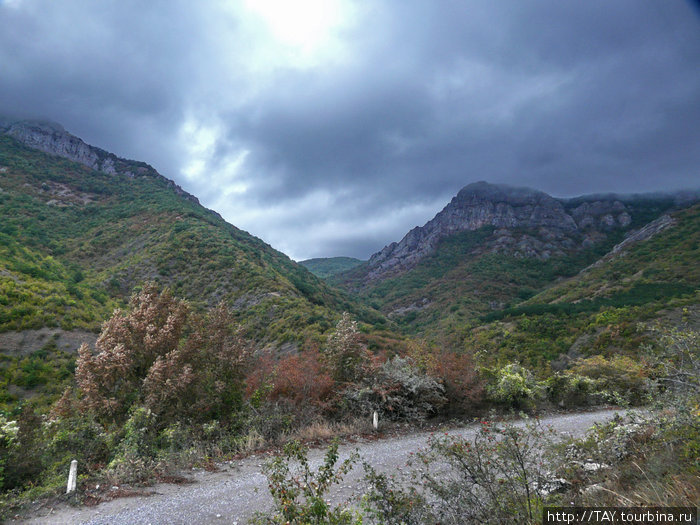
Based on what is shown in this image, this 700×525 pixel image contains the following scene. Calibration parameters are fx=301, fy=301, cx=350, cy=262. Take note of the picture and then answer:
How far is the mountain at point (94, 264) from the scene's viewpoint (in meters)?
20.4

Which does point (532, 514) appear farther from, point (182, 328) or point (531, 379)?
point (531, 379)

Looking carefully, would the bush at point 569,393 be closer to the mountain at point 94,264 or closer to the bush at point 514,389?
the bush at point 514,389

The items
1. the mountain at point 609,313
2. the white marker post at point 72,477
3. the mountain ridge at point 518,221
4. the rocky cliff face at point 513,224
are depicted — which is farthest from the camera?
the mountain ridge at point 518,221

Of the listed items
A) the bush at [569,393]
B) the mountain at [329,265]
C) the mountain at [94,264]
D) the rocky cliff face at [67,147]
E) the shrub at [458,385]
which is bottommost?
the bush at [569,393]

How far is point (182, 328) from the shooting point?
8.68m

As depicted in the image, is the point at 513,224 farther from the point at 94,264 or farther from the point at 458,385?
the point at 94,264

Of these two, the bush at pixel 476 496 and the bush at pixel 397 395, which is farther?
the bush at pixel 397 395

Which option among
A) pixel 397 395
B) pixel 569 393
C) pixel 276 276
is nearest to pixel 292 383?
pixel 397 395

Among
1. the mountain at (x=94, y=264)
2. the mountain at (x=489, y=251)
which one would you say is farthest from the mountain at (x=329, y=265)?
the mountain at (x=94, y=264)

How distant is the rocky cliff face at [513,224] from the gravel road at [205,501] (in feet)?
289

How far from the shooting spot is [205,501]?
199 inches

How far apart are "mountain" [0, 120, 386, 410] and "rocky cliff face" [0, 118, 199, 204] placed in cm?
53

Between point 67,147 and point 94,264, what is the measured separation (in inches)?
2192

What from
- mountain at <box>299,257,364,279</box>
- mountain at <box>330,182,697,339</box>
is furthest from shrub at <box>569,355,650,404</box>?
mountain at <box>299,257,364,279</box>
